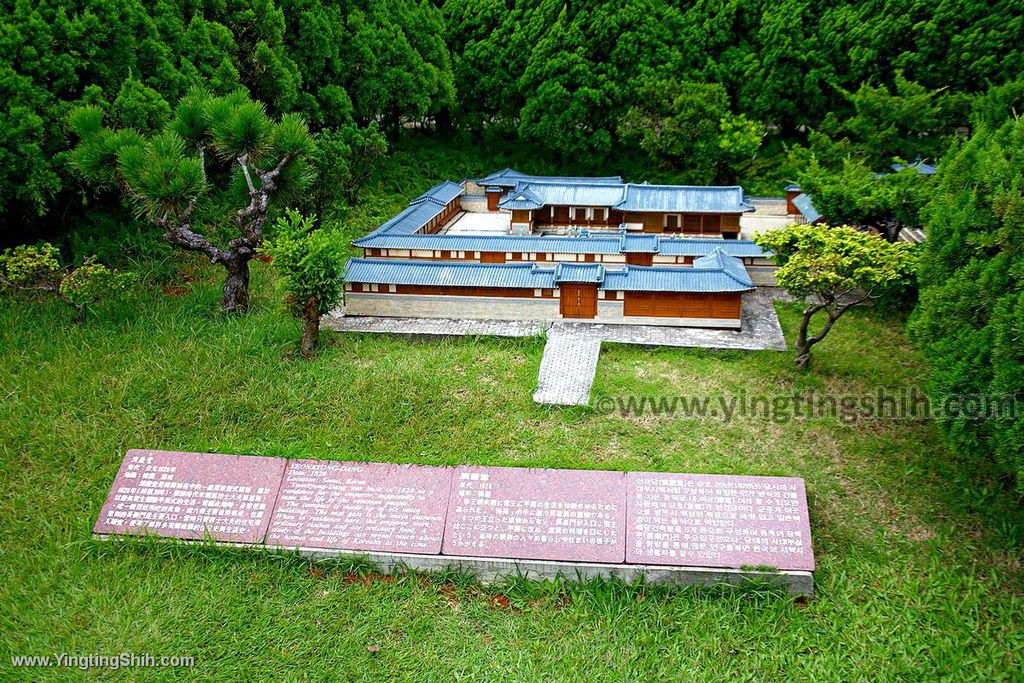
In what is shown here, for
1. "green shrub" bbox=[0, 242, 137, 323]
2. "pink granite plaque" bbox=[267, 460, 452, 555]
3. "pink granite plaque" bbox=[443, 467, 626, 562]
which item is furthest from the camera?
"green shrub" bbox=[0, 242, 137, 323]

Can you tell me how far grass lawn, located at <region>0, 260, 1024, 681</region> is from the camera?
8.29 meters

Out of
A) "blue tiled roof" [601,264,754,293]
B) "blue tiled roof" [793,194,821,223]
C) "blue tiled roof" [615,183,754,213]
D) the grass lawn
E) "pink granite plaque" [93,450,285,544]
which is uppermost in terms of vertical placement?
"pink granite plaque" [93,450,285,544]

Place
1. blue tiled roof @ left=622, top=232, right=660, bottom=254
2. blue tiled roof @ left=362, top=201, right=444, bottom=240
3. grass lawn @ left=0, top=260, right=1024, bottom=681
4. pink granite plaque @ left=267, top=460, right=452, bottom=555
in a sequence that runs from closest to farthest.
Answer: grass lawn @ left=0, top=260, right=1024, bottom=681 < pink granite plaque @ left=267, top=460, right=452, bottom=555 < blue tiled roof @ left=622, top=232, right=660, bottom=254 < blue tiled roof @ left=362, top=201, right=444, bottom=240

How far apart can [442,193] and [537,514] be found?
1598 centimetres

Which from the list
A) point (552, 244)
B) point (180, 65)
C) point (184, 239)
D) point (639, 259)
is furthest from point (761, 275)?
point (180, 65)

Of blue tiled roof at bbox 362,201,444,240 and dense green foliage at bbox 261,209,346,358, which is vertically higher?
dense green foliage at bbox 261,209,346,358

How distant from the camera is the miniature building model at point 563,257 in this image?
15.2 m

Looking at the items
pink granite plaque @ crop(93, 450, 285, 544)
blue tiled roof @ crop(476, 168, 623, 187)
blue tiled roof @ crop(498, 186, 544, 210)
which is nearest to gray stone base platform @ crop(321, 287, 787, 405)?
pink granite plaque @ crop(93, 450, 285, 544)

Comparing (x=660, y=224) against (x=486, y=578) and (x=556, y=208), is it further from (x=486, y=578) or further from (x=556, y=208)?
(x=486, y=578)

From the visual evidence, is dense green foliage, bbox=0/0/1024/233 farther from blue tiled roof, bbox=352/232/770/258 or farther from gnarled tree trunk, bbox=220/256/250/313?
gnarled tree trunk, bbox=220/256/250/313

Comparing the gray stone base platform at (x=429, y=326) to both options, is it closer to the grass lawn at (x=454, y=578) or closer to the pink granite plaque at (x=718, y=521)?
the grass lawn at (x=454, y=578)

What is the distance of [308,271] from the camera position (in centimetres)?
1308

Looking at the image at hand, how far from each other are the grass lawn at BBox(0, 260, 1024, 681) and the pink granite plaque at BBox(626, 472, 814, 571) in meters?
0.44

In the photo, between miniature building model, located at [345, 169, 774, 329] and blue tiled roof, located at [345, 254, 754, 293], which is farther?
miniature building model, located at [345, 169, 774, 329]
